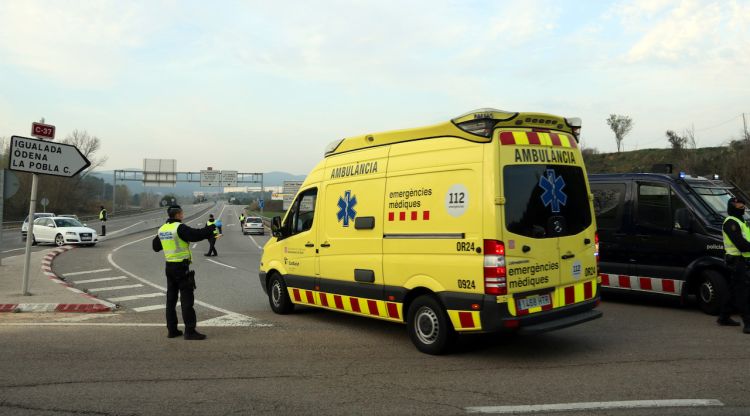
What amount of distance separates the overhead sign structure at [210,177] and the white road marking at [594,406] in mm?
64091

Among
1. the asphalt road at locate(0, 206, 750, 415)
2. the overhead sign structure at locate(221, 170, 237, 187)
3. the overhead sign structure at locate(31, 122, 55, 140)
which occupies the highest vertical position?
the overhead sign structure at locate(221, 170, 237, 187)

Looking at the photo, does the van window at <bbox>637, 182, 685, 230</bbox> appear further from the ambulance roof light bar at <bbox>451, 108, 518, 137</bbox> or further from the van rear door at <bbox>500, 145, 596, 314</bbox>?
the ambulance roof light bar at <bbox>451, 108, 518, 137</bbox>

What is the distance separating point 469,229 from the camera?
580cm

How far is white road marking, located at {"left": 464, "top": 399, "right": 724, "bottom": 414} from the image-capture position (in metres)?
4.40

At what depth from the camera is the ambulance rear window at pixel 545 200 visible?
581cm

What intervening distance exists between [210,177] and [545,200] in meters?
63.2

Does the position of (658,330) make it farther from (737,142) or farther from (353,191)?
(737,142)

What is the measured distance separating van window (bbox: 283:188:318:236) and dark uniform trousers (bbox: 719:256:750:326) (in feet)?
19.0

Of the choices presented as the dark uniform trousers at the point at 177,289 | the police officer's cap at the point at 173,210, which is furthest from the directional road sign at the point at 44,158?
the dark uniform trousers at the point at 177,289

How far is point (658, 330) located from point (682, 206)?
2431 mm

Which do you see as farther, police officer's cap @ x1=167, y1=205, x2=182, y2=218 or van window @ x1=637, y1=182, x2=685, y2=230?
van window @ x1=637, y1=182, x2=685, y2=230

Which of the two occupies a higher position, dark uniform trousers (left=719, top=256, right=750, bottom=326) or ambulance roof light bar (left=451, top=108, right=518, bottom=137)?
ambulance roof light bar (left=451, top=108, right=518, bottom=137)

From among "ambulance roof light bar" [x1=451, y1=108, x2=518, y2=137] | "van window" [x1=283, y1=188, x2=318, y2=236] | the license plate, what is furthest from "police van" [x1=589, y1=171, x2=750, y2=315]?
"van window" [x1=283, y1=188, x2=318, y2=236]

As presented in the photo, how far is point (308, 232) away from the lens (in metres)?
8.23
